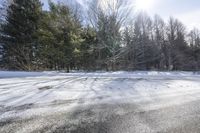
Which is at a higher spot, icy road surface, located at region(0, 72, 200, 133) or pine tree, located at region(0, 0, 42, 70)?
pine tree, located at region(0, 0, 42, 70)

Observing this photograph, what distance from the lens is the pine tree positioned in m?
19.2

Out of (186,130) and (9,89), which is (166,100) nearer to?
(186,130)

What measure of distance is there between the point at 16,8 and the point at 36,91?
51.6 ft

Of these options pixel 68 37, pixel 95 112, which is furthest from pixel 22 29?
pixel 95 112

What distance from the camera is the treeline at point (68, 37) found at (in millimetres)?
16688

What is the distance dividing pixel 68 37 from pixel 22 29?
5913 millimetres

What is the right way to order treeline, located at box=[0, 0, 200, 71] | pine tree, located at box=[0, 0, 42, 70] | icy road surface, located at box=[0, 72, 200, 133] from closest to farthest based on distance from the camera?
icy road surface, located at box=[0, 72, 200, 133]
treeline, located at box=[0, 0, 200, 71]
pine tree, located at box=[0, 0, 42, 70]

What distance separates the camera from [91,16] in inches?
943

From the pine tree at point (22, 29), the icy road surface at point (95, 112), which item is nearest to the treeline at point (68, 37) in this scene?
the pine tree at point (22, 29)

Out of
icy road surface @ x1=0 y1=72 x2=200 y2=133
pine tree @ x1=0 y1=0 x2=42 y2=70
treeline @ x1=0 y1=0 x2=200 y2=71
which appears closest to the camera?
icy road surface @ x1=0 y1=72 x2=200 y2=133

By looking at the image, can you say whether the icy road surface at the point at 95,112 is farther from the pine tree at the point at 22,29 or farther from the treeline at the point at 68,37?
the pine tree at the point at 22,29

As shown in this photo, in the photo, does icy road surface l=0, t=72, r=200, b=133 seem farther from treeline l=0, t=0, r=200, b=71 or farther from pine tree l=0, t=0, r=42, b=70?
pine tree l=0, t=0, r=42, b=70

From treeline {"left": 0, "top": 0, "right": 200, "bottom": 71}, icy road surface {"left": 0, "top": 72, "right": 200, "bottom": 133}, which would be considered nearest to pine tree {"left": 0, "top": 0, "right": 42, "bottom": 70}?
treeline {"left": 0, "top": 0, "right": 200, "bottom": 71}

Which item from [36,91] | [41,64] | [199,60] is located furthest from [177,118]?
[199,60]
